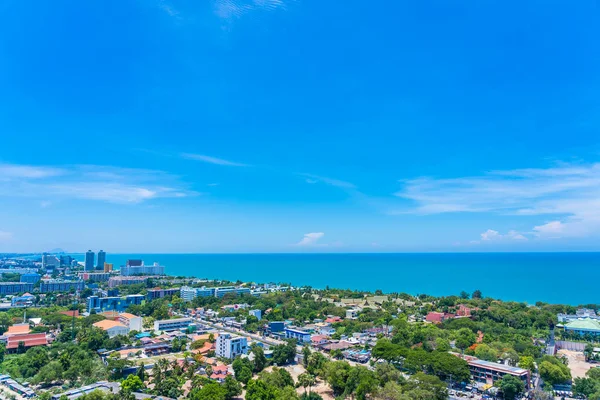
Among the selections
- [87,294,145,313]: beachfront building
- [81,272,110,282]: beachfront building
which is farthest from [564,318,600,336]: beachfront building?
[81,272,110,282]: beachfront building

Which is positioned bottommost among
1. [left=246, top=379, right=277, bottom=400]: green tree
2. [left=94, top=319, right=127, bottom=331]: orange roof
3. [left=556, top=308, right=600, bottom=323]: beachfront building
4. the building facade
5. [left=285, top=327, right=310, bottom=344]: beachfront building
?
[left=285, top=327, right=310, bottom=344]: beachfront building

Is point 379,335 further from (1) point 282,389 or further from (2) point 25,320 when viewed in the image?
(2) point 25,320

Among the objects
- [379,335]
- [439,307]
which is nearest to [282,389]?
[379,335]

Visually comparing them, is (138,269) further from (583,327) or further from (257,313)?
(583,327)

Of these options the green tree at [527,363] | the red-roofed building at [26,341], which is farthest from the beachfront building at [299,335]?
the red-roofed building at [26,341]

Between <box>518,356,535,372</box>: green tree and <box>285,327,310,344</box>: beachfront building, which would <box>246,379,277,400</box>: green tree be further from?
<box>518,356,535,372</box>: green tree

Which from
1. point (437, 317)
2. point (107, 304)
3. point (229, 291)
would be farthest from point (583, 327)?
point (107, 304)

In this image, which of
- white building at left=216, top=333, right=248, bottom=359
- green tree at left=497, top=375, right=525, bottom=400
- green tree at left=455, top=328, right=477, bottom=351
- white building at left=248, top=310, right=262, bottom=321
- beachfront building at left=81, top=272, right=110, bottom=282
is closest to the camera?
green tree at left=497, top=375, right=525, bottom=400

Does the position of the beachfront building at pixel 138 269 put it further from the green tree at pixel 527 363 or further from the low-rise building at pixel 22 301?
the green tree at pixel 527 363

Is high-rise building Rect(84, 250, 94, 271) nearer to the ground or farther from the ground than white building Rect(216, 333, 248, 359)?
farther from the ground
